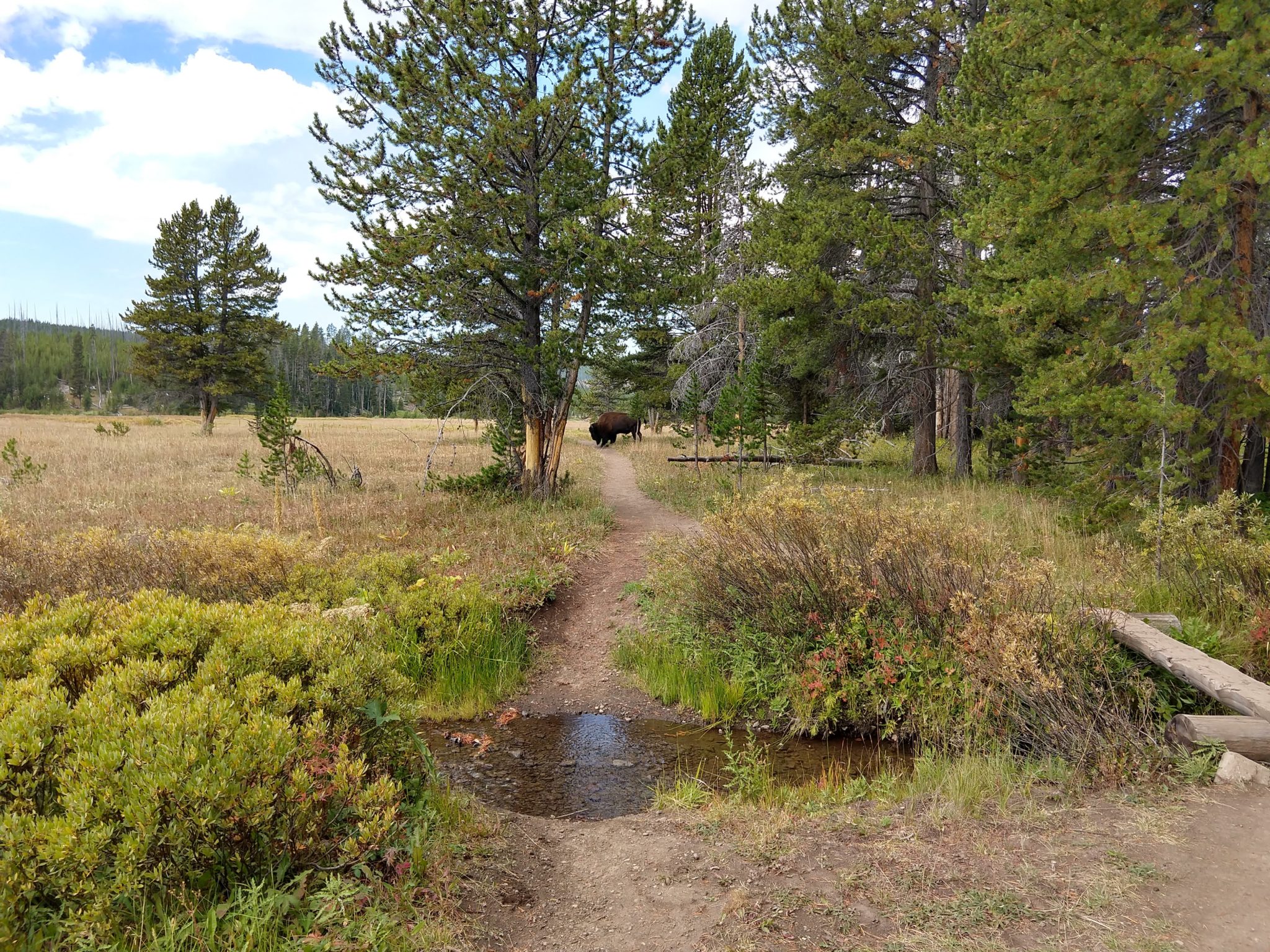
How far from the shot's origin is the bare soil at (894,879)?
123 inches

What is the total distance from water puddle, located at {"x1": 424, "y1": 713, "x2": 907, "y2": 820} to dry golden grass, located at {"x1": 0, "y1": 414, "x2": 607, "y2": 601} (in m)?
2.60

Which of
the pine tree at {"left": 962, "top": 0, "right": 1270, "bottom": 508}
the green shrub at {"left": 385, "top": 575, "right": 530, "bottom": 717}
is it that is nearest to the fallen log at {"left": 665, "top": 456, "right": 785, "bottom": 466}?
the pine tree at {"left": 962, "top": 0, "right": 1270, "bottom": 508}

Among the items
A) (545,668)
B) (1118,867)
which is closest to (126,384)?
(545,668)

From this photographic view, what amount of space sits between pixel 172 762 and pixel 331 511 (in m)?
10.4

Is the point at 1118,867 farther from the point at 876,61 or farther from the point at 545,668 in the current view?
the point at 876,61

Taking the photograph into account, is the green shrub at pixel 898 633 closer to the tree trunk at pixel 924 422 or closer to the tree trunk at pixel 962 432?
the tree trunk at pixel 962 432

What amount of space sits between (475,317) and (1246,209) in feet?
37.5

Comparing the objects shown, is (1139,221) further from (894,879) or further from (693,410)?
(693,410)

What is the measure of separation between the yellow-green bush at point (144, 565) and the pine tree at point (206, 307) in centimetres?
3287

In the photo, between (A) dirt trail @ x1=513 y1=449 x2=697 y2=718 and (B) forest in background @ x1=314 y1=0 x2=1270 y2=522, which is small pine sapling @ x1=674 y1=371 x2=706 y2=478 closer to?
(B) forest in background @ x1=314 y1=0 x2=1270 y2=522

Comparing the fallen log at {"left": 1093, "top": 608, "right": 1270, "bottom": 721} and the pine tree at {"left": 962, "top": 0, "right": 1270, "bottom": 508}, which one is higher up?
the pine tree at {"left": 962, "top": 0, "right": 1270, "bottom": 508}

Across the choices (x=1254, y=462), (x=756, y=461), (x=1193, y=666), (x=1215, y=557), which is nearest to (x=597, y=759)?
(x=1193, y=666)

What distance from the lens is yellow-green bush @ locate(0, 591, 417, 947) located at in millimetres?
2576

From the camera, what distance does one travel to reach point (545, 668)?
7.92 m
